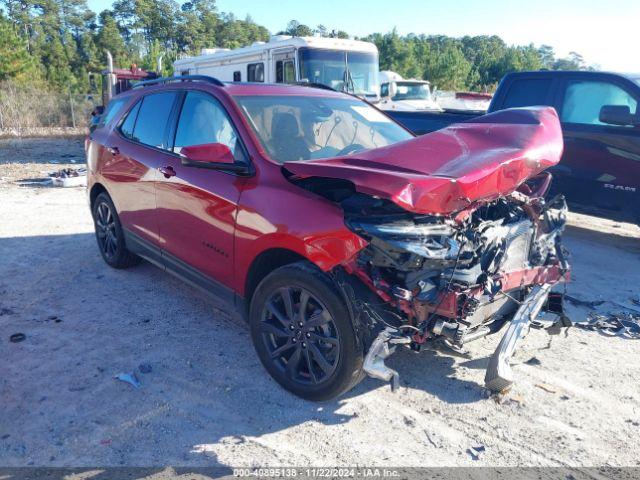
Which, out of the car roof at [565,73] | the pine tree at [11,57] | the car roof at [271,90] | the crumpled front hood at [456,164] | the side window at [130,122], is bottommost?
the crumpled front hood at [456,164]

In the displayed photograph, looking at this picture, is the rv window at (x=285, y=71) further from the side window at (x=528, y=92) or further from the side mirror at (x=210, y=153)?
the side mirror at (x=210, y=153)

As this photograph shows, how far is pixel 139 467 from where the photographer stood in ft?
9.22

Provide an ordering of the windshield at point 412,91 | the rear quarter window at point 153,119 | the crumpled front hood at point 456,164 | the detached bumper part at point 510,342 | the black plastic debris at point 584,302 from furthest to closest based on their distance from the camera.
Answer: the windshield at point 412,91 < the black plastic debris at point 584,302 < the rear quarter window at point 153,119 < the detached bumper part at point 510,342 < the crumpled front hood at point 456,164

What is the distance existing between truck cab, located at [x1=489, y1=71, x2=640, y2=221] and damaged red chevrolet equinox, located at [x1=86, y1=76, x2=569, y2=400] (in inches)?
113

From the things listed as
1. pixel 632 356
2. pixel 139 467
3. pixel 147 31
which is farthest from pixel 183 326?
pixel 147 31

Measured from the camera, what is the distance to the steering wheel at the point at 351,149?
13.3 feet

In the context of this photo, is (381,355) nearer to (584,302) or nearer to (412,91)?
(584,302)

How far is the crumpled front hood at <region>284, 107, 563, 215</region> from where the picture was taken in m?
2.88

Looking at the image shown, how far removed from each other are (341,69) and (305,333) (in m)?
10.4

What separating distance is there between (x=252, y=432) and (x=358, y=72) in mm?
11120

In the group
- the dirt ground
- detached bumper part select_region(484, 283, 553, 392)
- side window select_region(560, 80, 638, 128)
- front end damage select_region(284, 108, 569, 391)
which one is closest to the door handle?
the dirt ground

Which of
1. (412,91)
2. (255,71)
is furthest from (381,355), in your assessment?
(412,91)

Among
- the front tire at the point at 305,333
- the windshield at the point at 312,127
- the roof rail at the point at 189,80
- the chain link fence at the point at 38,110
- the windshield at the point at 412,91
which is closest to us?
the front tire at the point at 305,333

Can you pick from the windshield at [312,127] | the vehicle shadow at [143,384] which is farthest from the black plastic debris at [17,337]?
the windshield at [312,127]
